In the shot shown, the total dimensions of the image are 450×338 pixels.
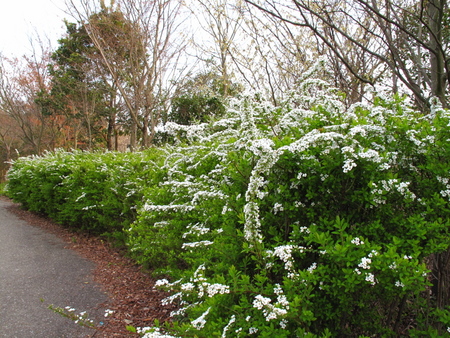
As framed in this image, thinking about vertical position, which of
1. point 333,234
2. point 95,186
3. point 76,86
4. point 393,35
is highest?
point 76,86

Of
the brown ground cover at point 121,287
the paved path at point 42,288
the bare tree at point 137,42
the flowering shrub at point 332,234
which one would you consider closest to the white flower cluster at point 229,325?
the flowering shrub at point 332,234

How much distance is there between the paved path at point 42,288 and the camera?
328 centimetres

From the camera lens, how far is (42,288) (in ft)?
14.0

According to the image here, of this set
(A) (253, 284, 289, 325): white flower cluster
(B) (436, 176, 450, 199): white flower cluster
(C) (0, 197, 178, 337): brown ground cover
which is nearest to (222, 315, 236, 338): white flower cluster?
(A) (253, 284, 289, 325): white flower cluster

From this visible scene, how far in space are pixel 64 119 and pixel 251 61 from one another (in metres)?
17.3

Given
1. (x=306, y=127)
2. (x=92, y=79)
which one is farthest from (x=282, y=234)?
(x=92, y=79)

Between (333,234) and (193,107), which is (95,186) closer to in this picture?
(333,234)

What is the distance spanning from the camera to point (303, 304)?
5.58 ft

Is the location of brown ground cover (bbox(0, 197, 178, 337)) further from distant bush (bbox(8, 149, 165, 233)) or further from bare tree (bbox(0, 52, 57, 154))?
bare tree (bbox(0, 52, 57, 154))

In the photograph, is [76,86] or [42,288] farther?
[76,86]

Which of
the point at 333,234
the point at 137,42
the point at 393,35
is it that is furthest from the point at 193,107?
the point at 333,234

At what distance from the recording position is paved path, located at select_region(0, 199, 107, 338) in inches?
129

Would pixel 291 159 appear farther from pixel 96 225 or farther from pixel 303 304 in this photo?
pixel 96 225

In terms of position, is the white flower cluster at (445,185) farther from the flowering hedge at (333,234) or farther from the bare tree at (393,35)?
the bare tree at (393,35)
